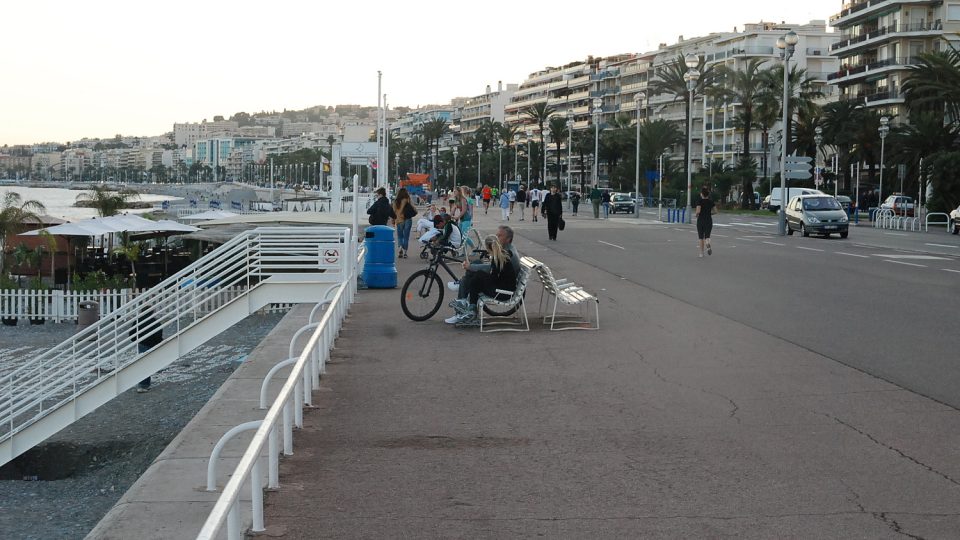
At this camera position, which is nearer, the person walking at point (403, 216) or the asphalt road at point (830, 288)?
the asphalt road at point (830, 288)

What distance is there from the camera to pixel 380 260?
18.5m

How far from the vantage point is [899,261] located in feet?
84.0

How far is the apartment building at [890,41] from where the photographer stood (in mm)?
85562

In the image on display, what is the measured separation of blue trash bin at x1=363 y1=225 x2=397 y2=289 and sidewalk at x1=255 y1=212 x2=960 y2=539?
6.51 metres

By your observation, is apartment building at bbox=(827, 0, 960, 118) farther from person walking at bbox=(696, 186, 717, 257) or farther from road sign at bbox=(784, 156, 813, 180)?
person walking at bbox=(696, 186, 717, 257)

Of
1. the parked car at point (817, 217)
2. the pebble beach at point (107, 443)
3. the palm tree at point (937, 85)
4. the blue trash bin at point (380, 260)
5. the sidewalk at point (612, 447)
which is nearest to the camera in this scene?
the sidewalk at point (612, 447)

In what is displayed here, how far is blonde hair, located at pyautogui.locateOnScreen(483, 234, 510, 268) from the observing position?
1324 cm

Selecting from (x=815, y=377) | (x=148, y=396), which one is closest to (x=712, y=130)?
(x=148, y=396)

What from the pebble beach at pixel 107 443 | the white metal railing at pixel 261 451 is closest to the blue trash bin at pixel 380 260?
the pebble beach at pixel 107 443

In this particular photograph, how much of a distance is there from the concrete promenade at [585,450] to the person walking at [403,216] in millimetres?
14171

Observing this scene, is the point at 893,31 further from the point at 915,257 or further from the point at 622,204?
the point at 915,257

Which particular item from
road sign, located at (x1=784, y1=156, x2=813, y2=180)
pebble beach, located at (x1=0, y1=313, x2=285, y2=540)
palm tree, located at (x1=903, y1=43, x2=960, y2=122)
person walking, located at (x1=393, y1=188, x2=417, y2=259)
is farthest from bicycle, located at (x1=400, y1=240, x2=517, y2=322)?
palm tree, located at (x1=903, y1=43, x2=960, y2=122)

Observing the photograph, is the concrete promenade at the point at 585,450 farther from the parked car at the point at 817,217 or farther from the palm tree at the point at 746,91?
the palm tree at the point at 746,91

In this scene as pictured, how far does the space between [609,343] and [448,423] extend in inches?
176
